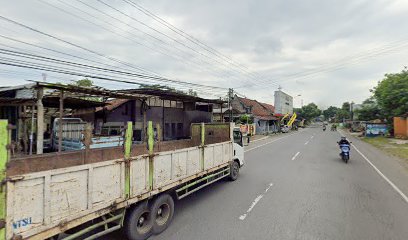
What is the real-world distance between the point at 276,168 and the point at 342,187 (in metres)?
3.44

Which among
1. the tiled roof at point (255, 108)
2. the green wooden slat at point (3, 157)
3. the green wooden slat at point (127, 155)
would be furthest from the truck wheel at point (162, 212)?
the tiled roof at point (255, 108)

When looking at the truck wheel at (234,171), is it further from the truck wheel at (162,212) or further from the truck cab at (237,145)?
the truck wheel at (162,212)

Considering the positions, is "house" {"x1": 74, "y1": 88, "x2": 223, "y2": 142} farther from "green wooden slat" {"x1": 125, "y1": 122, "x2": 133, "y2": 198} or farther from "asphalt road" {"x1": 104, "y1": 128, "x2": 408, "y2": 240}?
"green wooden slat" {"x1": 125, "y1": 122, "x2": 133, "y2": 198}

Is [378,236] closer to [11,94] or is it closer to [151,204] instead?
[151,204]

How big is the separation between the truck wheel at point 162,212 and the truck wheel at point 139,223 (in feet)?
0.43

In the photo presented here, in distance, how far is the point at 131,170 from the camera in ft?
14.4

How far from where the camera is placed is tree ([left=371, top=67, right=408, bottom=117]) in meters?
27.2

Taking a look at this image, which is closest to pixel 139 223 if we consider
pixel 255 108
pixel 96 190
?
pixel 96 190

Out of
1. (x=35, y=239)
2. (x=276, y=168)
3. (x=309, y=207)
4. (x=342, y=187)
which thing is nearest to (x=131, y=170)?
(x=35, y=239)

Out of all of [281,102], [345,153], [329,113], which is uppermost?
[281,102]

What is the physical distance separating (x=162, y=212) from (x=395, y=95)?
32.8 metres

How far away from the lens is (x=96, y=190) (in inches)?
148

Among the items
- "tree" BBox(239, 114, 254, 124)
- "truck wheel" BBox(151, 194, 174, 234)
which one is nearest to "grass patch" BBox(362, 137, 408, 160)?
"truck wheel" BBox(151, 194, 174, 234)

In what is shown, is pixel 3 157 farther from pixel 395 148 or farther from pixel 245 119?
pixel 245 119
